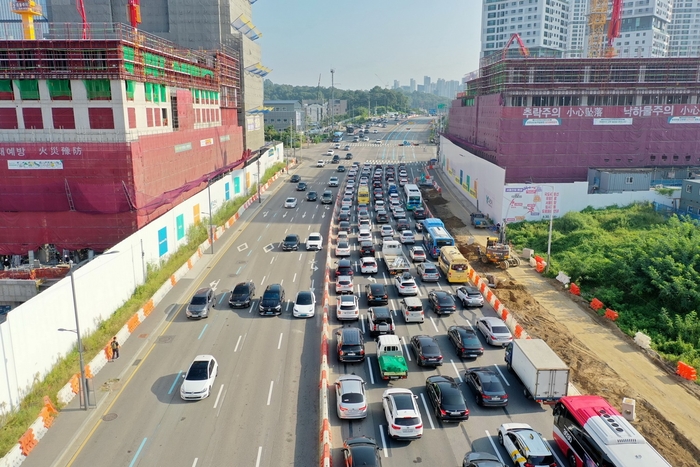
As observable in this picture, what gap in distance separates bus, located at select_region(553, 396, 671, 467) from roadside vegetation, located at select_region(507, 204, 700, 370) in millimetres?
12894

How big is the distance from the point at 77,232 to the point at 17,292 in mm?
8249

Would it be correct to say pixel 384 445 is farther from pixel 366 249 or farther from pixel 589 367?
pixel 366 249

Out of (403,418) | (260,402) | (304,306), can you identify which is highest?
(403,418)

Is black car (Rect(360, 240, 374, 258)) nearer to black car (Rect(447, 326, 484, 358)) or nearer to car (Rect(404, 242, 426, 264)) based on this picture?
car (Rect(404, 242, 426, 264))

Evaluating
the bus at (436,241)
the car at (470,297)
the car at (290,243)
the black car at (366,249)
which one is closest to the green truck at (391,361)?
the car at (470,297)

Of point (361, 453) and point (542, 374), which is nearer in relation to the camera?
point (361, 453)

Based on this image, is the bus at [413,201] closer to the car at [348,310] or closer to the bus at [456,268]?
the bus at [456,268]

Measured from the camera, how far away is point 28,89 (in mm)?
41844

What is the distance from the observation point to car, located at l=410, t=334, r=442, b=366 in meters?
27.2

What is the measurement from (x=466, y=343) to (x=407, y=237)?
24.9m

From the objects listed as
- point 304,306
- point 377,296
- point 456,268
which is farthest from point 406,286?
point 304,306

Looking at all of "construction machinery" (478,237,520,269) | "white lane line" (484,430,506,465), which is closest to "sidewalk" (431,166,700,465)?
"construction machinery" (478,237,520,269)

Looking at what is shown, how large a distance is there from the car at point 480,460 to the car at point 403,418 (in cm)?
259

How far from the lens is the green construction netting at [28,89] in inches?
1642
